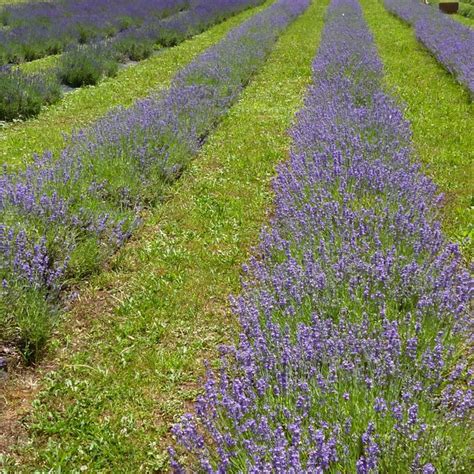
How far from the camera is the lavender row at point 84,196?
2.96m

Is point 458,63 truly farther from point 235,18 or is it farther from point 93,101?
point 235,18

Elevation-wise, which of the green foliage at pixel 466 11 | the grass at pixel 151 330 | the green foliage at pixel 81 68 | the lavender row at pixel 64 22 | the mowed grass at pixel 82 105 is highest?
the green foliage at pixel 466 11

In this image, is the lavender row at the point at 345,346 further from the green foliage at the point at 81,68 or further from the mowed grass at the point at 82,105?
the green foliage at the point at 81,68

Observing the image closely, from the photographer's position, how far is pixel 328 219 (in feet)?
11.0

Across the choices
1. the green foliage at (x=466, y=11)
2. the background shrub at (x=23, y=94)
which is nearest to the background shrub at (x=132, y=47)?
the background shrub at (x=23, y=94)

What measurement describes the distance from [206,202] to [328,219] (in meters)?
1.75

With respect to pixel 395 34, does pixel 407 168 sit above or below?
below

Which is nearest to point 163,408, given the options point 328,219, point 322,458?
point 322,458

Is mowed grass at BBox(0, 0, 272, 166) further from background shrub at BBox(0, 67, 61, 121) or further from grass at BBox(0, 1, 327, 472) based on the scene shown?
grass at BBox(0, 1, 327, 472)

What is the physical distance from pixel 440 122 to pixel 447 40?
178 inches

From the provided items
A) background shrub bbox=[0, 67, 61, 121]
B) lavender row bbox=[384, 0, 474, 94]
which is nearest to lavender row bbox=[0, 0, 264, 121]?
background shrub bbox=[0, 67, 61, 121]

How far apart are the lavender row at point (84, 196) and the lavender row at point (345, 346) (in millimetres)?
1136

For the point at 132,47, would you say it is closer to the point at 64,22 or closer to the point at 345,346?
the point at 64,22

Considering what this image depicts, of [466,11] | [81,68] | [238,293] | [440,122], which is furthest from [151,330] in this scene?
[466,11]
